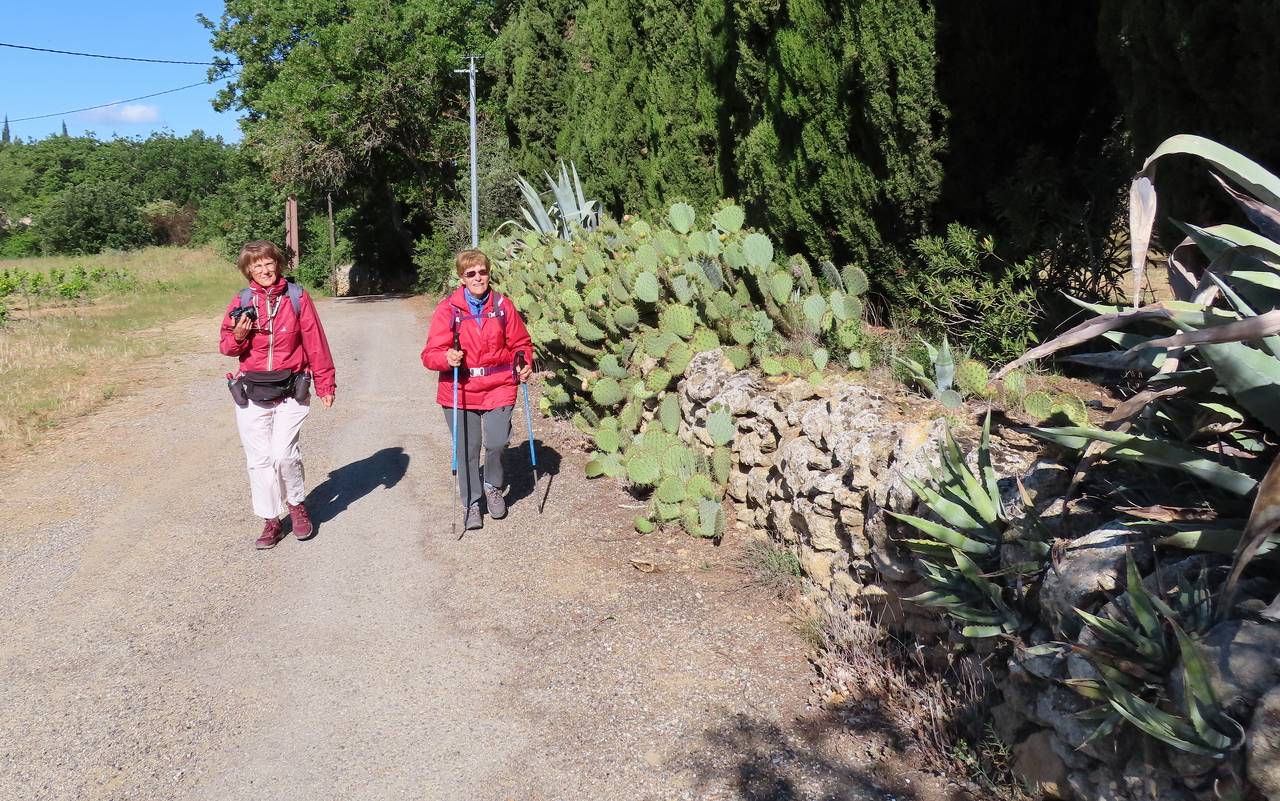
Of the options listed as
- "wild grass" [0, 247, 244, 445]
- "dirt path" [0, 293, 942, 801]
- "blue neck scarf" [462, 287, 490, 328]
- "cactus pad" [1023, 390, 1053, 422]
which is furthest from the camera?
"wild grass" [0, 247, 244, 445]

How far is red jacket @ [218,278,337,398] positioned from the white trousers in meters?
0.26

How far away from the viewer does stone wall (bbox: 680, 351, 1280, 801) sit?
2.29 m

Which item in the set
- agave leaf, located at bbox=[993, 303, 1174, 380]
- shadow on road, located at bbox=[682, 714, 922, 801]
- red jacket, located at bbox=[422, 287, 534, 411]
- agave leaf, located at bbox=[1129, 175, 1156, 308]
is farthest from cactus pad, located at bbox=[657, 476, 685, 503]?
agave leaf, located at bbox=[1129, 175, 1156, 308]

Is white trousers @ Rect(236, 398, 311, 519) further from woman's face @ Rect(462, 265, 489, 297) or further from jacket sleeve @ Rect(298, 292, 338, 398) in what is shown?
woman's face @ Rect(462, 265, 489, 297)

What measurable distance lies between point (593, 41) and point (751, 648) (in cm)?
1100

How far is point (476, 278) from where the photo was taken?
6.08 meters

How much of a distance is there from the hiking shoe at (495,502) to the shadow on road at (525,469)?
332mm

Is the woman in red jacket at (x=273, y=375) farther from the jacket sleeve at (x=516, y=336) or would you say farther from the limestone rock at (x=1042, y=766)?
the limestone rock at (x=1042, y=766)

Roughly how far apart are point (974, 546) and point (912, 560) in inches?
22.1

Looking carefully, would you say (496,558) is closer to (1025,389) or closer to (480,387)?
(480,387)

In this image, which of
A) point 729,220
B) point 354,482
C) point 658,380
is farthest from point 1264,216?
point 354,482

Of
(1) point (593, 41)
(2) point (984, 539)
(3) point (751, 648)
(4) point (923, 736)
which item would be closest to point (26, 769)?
(3) point (751, 648)

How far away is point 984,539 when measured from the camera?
3406mm

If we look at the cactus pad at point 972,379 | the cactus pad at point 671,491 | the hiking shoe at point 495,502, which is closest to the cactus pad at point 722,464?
the cactus pad at point 671,491
